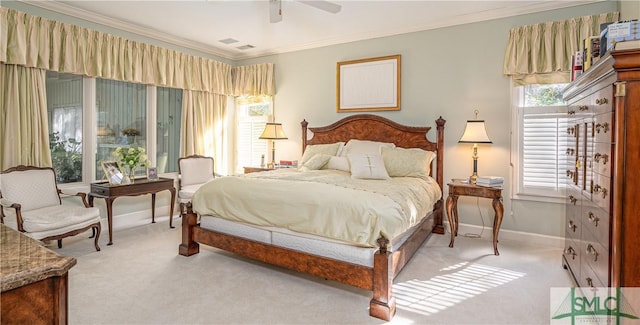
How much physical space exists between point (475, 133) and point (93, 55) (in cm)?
472

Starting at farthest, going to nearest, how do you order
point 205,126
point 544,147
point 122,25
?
point 205,126, point 122,25, point 544,147

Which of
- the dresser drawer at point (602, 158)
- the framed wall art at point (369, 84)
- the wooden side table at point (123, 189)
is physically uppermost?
the framed wall art at point (369, 84)

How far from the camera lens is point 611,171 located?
1835 millimetres

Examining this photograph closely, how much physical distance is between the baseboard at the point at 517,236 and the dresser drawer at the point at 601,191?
2053mm

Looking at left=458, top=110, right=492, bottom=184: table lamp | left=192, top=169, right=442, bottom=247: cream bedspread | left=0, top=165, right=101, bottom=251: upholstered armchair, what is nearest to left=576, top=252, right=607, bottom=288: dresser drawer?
left=192, top=169, right=442, bottom=247: cream bedspread

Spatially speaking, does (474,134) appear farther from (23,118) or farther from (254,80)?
(23,118)

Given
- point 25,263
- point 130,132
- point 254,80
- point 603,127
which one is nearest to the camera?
point 25,263

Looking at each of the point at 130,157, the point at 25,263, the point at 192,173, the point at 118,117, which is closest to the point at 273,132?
the point at 192,173

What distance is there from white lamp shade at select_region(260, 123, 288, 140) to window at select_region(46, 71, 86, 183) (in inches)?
95.6

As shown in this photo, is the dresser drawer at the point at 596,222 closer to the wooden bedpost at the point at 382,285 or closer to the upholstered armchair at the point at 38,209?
the wooden bedpost at the point at 382,285

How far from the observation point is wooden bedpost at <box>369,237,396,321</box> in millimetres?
2328

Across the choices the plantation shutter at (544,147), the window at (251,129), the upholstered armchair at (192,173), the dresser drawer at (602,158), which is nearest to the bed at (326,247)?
the plantation shutter at (544,147)

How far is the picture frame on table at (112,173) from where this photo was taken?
4.14 meters

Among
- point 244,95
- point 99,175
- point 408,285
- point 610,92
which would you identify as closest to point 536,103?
point 610,92
